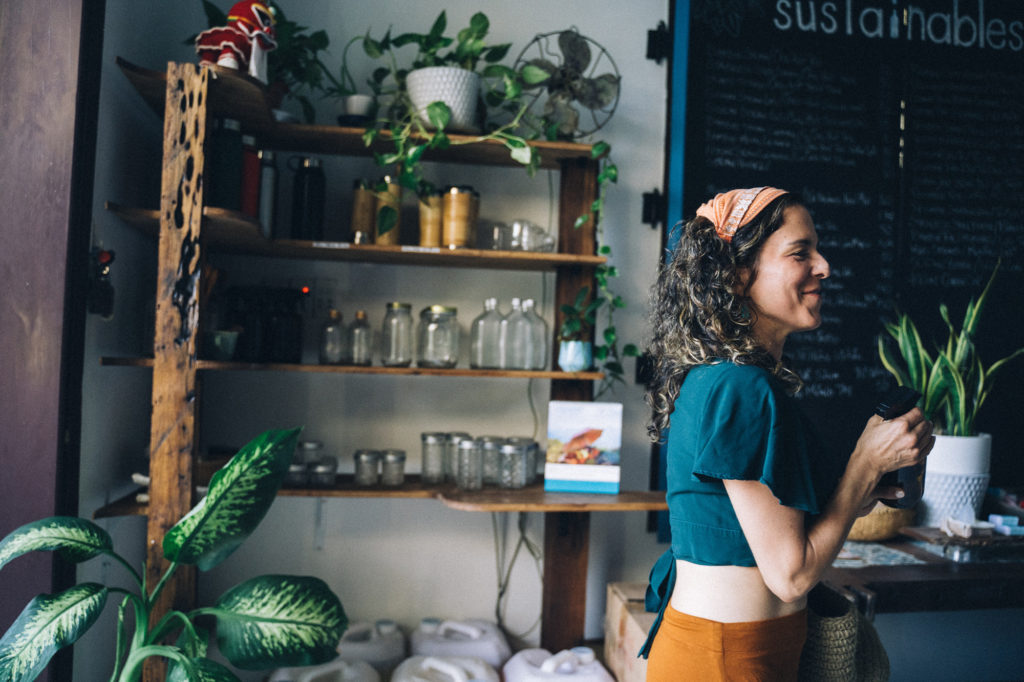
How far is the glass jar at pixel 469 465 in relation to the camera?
2.10 m

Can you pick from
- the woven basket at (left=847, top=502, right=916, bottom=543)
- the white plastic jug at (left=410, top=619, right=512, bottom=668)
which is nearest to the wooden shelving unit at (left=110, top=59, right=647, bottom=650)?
the white plastic jug at (left=410, top=619, right=512, bottom=668)

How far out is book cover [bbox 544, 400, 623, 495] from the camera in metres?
2.12

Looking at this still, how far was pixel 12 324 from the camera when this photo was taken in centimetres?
155

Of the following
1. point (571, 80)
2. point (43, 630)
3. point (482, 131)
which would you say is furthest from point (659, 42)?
point (43, 630)

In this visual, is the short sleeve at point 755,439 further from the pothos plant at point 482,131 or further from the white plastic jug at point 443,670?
the white plastic jug at point 443,670

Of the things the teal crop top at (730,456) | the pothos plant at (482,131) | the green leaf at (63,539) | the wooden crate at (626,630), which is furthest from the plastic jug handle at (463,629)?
the teal crop top at (730,456)

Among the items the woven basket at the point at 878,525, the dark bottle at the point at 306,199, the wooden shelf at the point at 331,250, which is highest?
the dark bottle at the point at 306,199

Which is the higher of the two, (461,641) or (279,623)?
(279,623)

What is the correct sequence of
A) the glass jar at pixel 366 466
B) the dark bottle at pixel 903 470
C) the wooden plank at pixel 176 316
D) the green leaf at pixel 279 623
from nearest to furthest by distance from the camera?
the dark bottle at pixel 903 470 < the green leaf at pixel 279 623 < the wooden plank at pixel 176 316 < the glass jar at pixel 366 466

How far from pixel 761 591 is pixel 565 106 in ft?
5.28

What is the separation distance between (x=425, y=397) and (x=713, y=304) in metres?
1.38

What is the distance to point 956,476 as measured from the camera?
7.02 feet

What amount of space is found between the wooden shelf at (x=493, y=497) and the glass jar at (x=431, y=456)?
36 millimetres

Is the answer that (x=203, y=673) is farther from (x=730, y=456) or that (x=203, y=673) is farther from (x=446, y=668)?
(x=730, y=456)
